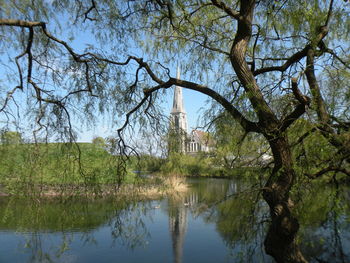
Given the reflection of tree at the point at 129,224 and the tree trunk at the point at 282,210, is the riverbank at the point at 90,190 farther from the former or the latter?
the tree trunk at the point at 282,210

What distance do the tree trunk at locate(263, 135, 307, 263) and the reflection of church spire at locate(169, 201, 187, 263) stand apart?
11.4 feet

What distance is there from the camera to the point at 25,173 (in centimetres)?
242

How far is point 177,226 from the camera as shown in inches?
289

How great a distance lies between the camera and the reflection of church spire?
599 centimetres

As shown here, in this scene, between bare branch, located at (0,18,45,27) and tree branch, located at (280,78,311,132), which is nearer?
tree branch, located at (280,78,311,132)

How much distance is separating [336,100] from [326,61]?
1.41ft

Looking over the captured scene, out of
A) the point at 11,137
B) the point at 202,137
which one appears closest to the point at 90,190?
the point at 11,137

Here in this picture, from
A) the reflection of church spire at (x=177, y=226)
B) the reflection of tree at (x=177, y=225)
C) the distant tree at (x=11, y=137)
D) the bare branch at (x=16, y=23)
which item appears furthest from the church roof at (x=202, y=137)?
the reflection of church spire at (x=177, y=226)

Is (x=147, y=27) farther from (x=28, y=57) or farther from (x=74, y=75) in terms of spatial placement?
(x=28, y=57)

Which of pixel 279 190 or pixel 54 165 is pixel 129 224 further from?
pixel 279 190

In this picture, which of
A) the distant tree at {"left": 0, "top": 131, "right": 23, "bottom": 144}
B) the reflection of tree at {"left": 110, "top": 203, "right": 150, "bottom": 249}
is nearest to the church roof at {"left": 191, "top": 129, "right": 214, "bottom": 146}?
the reflection of tree at {"left": 110, "top": 203, "right": 150, "bottom": 249}

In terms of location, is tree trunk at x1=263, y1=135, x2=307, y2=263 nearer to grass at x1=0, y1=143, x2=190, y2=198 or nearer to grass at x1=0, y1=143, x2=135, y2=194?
grass at x1=0, y1=143, x2=190, y2=198

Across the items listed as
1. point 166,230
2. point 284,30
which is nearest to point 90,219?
point 166,230

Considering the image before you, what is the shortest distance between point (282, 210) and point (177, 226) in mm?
5356
